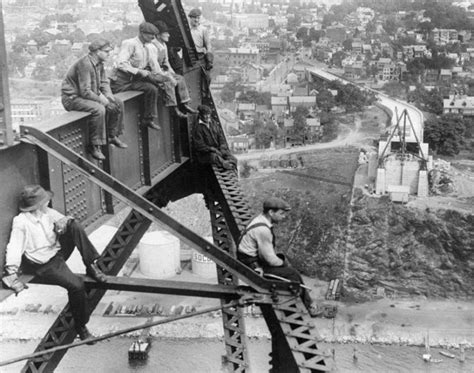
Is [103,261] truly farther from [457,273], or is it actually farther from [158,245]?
[457,273]

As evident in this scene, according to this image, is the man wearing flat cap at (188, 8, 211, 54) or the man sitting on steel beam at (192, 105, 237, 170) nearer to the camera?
the man sitting on steel beam at (192, 105, 237, 170)

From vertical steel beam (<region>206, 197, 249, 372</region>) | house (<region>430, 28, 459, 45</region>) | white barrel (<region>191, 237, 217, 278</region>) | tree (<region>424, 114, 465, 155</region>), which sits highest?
vertical steel beam (<region>206, 197, 249, 372</region>)

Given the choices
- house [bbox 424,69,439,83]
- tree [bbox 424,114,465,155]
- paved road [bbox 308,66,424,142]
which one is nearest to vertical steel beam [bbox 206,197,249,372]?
paved road [bbox 308,66,424,142]

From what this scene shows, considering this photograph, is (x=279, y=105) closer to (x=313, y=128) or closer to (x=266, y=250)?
(x=313, y=128)

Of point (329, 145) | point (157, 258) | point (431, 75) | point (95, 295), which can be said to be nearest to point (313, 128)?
point (329, 145)

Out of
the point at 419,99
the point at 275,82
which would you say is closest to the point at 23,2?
the point at 275,82

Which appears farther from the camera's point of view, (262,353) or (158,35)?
(262,353)

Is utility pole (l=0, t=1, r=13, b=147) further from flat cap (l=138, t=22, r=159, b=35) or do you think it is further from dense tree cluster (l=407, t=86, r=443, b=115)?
dense tree cluster (l=407, t=86, r=443, b=115)
